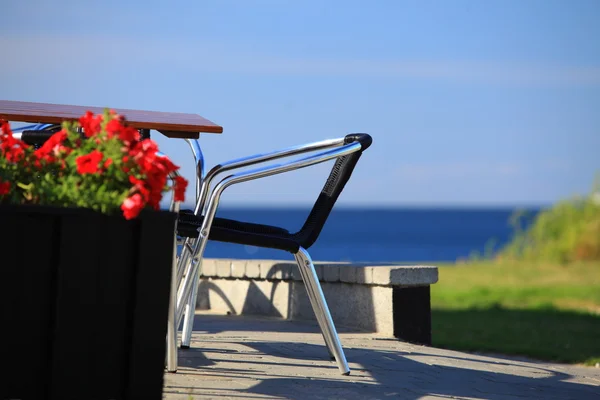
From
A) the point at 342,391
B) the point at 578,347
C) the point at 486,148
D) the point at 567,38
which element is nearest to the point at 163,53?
the point at 567,38

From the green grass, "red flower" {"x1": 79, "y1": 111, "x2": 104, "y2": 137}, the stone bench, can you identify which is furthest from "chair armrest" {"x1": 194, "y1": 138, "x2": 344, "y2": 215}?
the green grass

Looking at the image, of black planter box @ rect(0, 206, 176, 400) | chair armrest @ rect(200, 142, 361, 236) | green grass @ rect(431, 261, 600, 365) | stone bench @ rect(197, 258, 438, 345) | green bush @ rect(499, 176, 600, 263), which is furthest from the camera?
green bush @ rect(499, 176, 600, 263)

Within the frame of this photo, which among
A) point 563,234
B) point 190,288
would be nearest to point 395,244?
point 563,234

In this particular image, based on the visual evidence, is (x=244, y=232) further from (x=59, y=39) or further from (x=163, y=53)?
(x=163, y=53)

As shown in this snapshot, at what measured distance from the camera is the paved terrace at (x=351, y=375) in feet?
10.2

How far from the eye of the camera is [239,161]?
3254 mm

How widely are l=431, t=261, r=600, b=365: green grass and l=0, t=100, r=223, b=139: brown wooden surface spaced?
3130 millimetres

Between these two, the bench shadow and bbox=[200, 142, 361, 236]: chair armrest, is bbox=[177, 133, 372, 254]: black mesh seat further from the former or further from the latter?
the bench shadow

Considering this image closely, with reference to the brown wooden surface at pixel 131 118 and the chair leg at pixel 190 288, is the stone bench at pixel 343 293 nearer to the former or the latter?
the chair leg at pixel 190 288

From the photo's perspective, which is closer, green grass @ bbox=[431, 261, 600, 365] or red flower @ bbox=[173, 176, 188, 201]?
red flower @ bbox=[173, 176, 188, 201]

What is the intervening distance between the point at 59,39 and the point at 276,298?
20.7 meters

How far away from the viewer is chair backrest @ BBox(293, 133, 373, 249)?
335 cm

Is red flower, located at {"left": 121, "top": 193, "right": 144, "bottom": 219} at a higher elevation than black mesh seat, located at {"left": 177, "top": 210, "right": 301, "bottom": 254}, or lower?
lower

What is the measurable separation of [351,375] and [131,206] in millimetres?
1697
